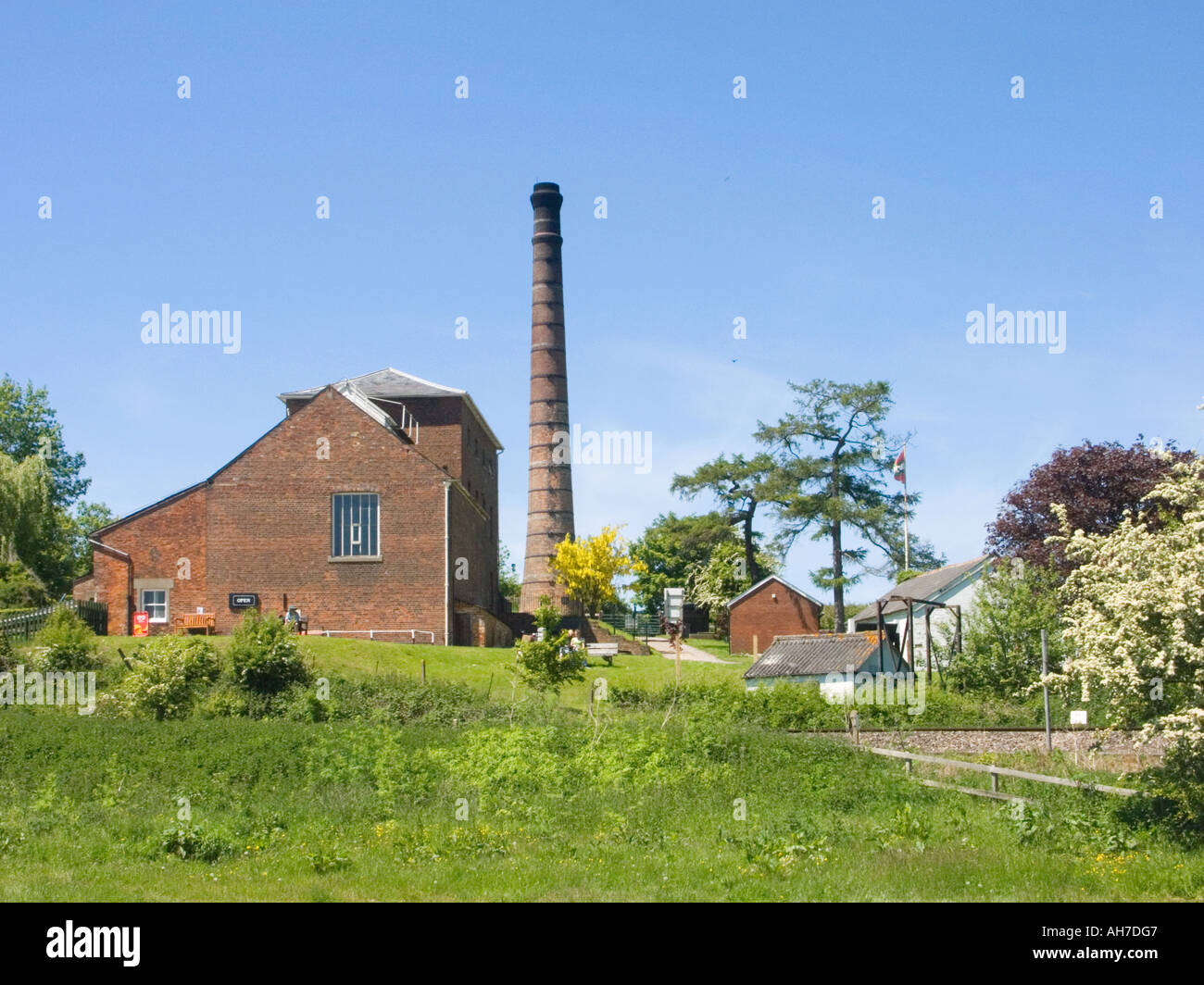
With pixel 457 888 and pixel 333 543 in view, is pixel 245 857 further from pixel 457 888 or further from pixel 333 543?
pixel 333 543

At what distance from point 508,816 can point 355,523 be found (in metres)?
26.0

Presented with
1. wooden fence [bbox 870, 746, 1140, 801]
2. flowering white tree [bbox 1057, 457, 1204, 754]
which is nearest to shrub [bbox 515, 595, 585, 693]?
wooden fence [bbox 870, 746, 1140, 801]

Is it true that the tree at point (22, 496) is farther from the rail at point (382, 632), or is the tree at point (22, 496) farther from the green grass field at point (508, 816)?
the green grass field at point (508, 816)

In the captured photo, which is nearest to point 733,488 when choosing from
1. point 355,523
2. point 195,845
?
point 355,523

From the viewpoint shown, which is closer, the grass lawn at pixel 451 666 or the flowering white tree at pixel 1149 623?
the flowering white tree at pixel 1149 623

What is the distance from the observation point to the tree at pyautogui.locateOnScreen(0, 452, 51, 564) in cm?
5244

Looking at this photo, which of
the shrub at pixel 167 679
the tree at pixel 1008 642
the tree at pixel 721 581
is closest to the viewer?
the shrub at pixel 167 679

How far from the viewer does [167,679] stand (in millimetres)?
27484

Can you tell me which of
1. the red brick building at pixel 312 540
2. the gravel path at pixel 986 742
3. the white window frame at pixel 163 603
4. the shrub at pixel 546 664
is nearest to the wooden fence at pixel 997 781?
the gravel path at pixel 986 742

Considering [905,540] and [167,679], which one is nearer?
[167,679]

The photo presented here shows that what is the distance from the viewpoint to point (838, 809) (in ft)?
66.9

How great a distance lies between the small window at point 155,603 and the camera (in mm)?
44625

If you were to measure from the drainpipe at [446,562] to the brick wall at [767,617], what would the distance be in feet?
61.7

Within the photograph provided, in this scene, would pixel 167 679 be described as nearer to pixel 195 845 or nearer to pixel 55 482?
pixel 195 845
